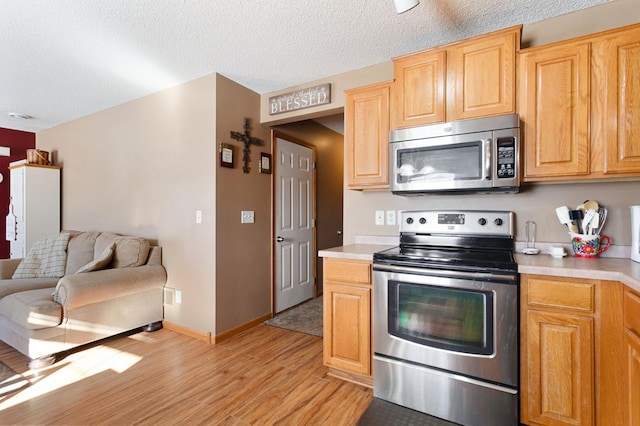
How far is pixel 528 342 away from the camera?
154cm

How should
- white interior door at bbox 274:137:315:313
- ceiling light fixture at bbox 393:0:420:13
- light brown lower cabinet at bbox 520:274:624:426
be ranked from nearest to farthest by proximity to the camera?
light brown lower cabinet at bbox 520:274:624:426
ceiling light fixture at bbox 393:0:420:13
white interior door at bbox 274:137:315:313

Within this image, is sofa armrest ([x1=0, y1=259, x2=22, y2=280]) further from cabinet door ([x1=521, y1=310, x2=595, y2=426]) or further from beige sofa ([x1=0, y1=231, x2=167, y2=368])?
cabinet door ([x1=521, y1=310, x2=595, y2=426])

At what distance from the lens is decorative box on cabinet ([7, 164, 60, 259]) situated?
4121 mm

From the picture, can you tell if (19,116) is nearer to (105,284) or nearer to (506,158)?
(105,284)

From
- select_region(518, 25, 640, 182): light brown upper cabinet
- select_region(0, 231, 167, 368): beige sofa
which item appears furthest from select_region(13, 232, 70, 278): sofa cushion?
select_region(518, 25, 640, 182): light brown upper cabinet

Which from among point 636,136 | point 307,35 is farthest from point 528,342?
point 307,35

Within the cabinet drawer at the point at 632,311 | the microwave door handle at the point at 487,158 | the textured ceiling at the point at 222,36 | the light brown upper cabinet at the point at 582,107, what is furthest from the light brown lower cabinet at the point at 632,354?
the textured ceiling at the point at 222,36

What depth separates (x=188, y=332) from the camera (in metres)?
2.91

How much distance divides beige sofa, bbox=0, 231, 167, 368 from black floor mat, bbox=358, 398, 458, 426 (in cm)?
233

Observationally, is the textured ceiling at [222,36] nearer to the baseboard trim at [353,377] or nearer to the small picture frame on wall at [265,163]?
the small picture frame on wall at [265,163]

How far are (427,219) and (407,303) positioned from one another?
706mm

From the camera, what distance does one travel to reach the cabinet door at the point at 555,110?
1.67 meters

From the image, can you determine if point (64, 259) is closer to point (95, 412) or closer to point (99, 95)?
point (99, 95)

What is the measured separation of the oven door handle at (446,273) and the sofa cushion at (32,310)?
8.14 ft
